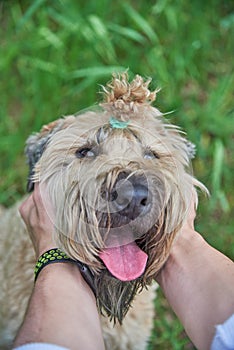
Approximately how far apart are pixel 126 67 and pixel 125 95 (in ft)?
4.93

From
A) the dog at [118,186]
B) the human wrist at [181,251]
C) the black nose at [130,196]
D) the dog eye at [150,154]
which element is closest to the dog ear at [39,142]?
the dog at [118,186]

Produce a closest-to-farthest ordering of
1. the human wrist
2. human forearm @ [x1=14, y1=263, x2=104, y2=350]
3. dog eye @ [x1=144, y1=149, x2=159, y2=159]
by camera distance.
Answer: human forearm @ [x1=14, y1=263, x2=104, y2=350]
dog eye @ [x1=144, y1=149, x2=159, y2=159]
the human wrist

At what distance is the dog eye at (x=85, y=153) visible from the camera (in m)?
2.03

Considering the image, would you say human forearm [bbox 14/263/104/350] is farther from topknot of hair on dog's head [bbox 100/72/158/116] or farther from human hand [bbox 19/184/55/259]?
topknot of hair on dog's head [bbox 100/72/158/116]

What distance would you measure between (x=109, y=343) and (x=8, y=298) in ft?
1.42

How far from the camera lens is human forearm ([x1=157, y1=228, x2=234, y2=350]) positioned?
Result: 195 centimetres

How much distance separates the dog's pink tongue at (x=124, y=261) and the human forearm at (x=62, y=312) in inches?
5.8

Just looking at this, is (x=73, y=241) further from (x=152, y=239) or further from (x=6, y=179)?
(x=6, y=179)

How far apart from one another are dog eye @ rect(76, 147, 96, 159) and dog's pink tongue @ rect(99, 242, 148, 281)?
287mm

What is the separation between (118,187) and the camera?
1868mm

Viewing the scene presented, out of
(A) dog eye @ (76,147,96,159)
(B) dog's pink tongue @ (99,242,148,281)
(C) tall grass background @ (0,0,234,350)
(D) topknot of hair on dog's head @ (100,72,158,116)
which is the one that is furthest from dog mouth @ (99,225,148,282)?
(C) tall grass background @ (0,0,234,350)

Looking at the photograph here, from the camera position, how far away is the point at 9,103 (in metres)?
3.60

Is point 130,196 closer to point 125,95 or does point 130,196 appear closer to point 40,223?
point 125,95

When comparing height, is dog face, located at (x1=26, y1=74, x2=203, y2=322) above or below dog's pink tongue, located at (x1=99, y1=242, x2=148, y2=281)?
above
